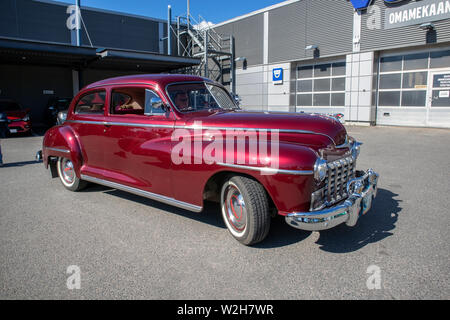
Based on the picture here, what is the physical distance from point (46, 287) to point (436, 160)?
8.43 m

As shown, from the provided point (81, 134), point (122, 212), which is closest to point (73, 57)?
point (81, 134)

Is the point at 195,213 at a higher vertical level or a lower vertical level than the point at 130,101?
lower

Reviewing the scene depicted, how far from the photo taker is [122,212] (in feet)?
15.2

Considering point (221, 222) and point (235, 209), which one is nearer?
point (235, 209)

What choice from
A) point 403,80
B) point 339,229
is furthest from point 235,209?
point 403,80

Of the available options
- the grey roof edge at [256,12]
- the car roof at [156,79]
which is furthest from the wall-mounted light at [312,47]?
the car roof at [156,79]

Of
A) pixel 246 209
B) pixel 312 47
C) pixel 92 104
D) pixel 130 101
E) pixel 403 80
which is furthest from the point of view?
pixel 312 47

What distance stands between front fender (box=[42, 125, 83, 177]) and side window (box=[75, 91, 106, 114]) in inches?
15.4

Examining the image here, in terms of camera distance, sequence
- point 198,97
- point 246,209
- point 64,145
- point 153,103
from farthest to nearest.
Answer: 1. point 64,145
2. point 198,97
3. point 153,103
4. point 246,209

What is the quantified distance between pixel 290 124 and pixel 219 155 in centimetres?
88

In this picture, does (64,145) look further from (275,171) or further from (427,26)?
(427,26)

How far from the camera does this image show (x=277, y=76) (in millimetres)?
20125

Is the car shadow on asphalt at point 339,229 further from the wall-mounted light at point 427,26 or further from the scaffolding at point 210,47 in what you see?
the scaffolding at point 210,47

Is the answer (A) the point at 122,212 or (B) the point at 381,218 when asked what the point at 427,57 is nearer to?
(B) the point at 381,218
